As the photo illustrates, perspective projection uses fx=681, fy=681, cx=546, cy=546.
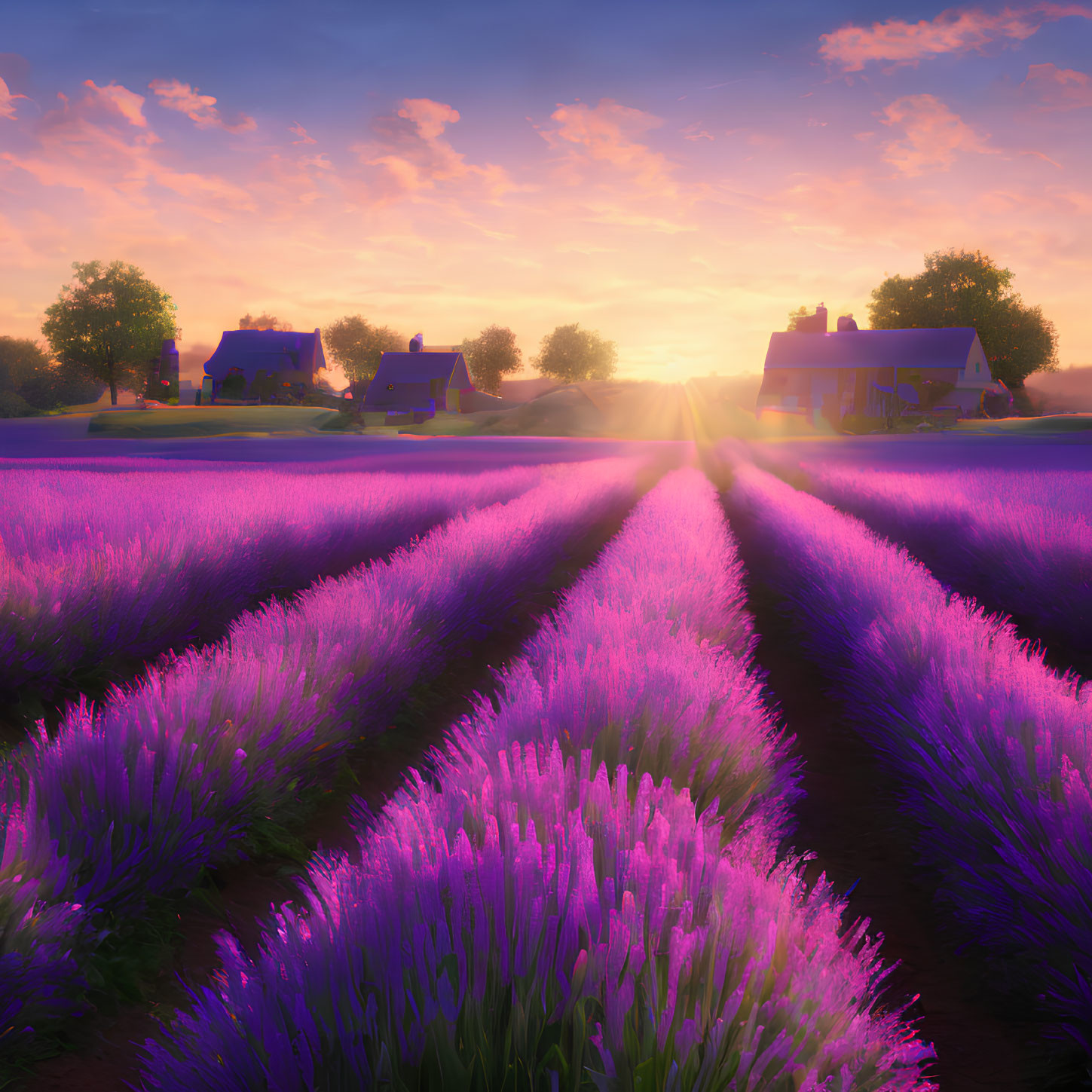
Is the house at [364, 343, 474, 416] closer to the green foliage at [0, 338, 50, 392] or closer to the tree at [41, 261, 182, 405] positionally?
the tree at [41, 261, 182, 405]

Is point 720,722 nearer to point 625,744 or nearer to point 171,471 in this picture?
point 625,744

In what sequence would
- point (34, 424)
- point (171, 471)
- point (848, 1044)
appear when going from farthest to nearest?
1. point (34, 424)
2. point (171, 471)
3. point (848, 1044)

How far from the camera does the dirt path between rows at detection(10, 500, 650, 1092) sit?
1209 mm

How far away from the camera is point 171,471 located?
31.1ft

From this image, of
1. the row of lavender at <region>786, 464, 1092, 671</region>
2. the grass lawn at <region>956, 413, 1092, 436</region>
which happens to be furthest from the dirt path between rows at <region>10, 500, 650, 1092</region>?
the grass lawn at <region>956, 413, 1092, 436</region>

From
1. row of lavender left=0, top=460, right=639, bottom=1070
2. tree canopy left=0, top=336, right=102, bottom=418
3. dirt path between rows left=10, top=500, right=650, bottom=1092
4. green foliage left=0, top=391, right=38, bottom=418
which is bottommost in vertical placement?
dirt path between rows left=10, top=500, right=650, bottom=1092

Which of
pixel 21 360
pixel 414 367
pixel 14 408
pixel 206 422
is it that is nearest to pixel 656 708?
pixel 206 422

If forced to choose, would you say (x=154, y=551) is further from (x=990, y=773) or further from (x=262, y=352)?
(x=262, y=352)

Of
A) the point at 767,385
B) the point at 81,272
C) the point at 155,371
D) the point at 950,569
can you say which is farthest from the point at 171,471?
the point at 81,272

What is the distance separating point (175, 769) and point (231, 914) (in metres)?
0.38

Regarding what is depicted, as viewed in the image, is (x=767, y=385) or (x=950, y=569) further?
(x=767, y=385)

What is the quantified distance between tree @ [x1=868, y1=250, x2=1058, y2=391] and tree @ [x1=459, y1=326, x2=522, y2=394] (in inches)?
1977

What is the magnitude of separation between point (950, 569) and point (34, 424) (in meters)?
33.9

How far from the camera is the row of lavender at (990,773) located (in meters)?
1.32
